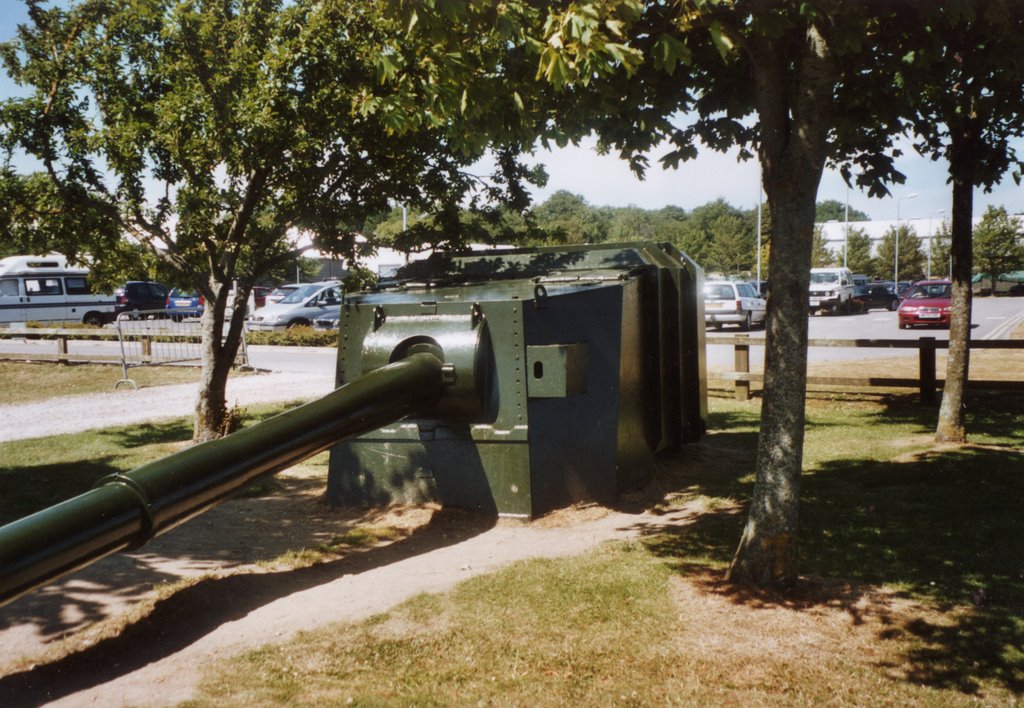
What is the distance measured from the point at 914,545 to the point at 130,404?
12696 millimetres

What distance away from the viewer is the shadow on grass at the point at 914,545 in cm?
427

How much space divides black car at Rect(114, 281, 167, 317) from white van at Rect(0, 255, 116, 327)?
156 cm

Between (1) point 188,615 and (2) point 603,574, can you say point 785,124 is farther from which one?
(1) point 188,615

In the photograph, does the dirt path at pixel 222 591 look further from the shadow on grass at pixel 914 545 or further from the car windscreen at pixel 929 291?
the car windscreen at pixel 929 291

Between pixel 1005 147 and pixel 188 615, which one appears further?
pixel 1005 147

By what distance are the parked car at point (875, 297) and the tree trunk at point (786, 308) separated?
38.1m

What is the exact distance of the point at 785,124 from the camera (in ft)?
16.5

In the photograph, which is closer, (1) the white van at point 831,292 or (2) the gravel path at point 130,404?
(2) the gravel path at point 130,404

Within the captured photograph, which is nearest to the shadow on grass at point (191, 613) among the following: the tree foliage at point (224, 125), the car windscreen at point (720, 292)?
the tree foliage at point (224, 125)

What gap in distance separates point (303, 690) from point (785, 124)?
391 cm

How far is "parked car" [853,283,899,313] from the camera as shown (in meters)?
40.7

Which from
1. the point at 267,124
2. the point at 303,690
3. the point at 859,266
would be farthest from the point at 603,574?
the point at 859,266

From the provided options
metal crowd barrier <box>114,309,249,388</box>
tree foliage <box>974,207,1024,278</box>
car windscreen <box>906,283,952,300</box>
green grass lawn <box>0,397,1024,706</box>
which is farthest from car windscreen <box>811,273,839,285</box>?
green grass lawn <box>0,397,1024,706</box>

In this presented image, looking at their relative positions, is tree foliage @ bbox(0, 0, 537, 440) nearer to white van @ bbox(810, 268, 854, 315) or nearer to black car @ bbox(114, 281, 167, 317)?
black car @ bbox(114, 281, 167, 317)
